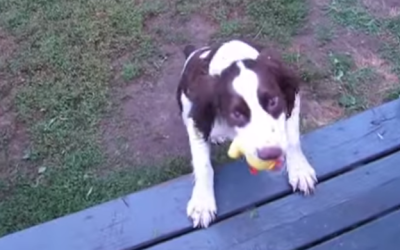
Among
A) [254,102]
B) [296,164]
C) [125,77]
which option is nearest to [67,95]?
[125,77]

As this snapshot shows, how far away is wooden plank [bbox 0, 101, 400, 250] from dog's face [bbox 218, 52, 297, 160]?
0.29 m

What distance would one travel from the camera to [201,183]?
259cm

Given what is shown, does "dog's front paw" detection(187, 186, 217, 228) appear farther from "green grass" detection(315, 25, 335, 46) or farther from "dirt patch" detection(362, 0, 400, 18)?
"dirt patch" detection(362, 0, 400, 18)

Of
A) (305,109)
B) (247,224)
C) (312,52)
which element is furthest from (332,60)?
(247,224)

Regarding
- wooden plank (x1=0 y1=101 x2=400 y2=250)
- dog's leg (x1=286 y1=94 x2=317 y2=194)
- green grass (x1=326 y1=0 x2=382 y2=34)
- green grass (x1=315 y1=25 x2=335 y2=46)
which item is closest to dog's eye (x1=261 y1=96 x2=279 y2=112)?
dog's leg (x1=286 y1=94 x2=317 y2=194)

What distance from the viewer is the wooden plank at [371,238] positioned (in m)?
2.40

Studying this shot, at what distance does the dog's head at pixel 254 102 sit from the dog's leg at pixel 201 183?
19cm

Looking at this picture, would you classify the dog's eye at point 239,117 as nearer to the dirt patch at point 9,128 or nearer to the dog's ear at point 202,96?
the dog's ear at point 202,96

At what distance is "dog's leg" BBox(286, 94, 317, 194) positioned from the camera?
2.54 meters

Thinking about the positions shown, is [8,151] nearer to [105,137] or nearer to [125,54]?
[105,137]

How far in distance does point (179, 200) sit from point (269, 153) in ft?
1.58

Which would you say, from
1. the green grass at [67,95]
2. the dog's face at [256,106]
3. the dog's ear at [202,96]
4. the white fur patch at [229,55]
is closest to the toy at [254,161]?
the dog's face at [256,106]

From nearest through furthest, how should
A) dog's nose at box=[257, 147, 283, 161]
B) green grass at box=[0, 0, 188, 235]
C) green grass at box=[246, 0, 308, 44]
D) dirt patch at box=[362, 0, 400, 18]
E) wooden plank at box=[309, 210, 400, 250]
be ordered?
1. dog's nose at box=[257, 147, 283, 161]
2. wooden plank at box=[309, 210, 400, 250]
3. green grass at box=[0, 0, 188, 235]
4. green grass at box=[246, 0, 308, 44]
5. dirt patch at box=[362, 0, 400, 18]

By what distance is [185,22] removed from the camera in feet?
12.9
